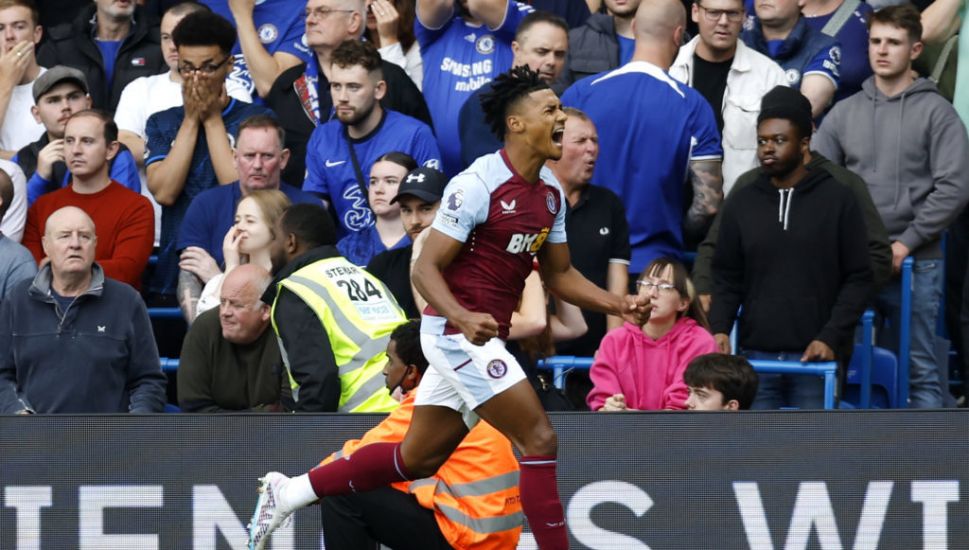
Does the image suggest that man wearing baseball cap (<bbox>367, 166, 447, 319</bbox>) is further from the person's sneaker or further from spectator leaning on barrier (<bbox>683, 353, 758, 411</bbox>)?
the person's sneaker

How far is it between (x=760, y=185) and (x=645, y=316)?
2591 mm

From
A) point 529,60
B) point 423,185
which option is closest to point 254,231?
point 423,185

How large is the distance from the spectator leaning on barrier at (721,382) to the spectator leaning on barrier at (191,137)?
3.39 m

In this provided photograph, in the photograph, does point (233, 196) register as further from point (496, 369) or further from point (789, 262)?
point (496, 369)

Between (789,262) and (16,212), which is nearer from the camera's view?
(789,262)

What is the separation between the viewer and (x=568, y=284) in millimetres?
6844

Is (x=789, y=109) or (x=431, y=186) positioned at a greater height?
(x=789, y=109)

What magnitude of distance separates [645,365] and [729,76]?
7.72 feet

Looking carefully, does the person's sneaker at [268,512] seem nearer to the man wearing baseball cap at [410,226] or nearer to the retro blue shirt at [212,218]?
the man wearing baseball cap at [410,226]

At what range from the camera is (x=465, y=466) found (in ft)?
21.9

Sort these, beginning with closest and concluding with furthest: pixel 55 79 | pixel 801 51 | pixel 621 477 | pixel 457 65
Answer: pixel 621 477 < pixel 801 51 < pixel 55 79 < pixel 457 65

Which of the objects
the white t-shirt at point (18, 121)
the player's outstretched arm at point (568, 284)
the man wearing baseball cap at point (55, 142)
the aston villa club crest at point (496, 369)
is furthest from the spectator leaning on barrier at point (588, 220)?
the white t-shirt at point (18, 121)

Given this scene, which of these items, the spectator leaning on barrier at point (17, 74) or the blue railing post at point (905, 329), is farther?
the spectator leaning on barrier at point (17, 74)

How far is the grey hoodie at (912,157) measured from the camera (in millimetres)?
9453
